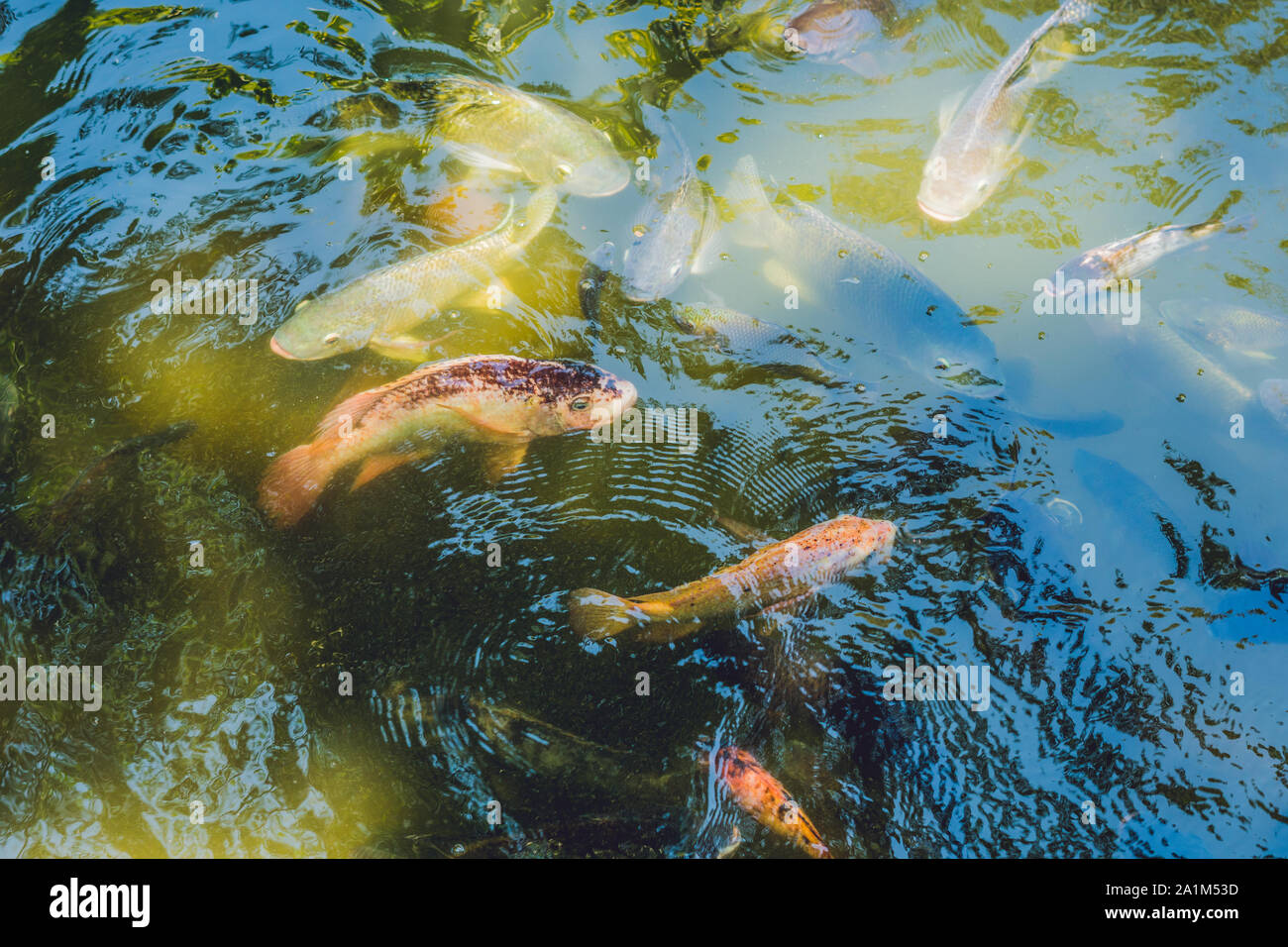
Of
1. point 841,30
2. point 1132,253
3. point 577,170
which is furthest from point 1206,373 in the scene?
point 577,170

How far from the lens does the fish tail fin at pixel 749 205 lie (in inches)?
191

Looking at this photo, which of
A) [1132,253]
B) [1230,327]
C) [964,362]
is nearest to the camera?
[964,362]

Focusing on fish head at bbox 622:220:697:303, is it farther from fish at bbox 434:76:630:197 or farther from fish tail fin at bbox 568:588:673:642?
fish tail fin at bbox 568:588:673:642

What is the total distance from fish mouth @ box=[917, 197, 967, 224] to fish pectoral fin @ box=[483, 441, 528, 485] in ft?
9.34

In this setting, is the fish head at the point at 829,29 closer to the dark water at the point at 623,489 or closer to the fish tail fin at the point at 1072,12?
the dark water at the point at 623,489

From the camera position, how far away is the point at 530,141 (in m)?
5.04

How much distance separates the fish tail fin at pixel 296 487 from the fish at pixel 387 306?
0.68 m

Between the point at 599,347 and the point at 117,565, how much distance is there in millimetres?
2734

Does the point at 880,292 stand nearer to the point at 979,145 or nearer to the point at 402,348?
the point at 979,145

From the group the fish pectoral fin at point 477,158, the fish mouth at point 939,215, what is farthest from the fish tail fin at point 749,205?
the fish pectoral fin at point 477,158

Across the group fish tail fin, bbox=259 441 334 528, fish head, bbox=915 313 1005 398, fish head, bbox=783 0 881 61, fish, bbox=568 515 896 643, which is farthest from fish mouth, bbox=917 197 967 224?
fish tail fin, bbox=259 441 334 528

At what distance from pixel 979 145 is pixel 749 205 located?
1454 mm

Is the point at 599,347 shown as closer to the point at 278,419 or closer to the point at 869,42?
the point at 278,419

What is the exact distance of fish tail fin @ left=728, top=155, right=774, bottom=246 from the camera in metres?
4.86
